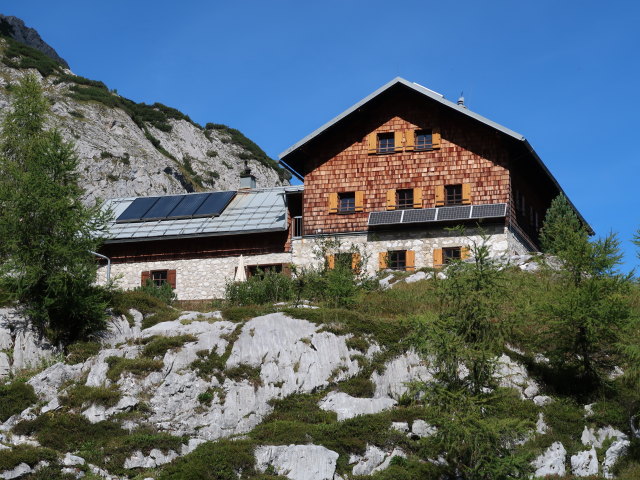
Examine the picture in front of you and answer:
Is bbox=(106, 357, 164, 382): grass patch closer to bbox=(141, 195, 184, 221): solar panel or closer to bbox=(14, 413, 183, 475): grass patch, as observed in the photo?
bbox=(14, 413, 183, 475): grass patch

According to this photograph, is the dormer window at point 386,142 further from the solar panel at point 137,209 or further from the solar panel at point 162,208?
the solar panel at point 137,209

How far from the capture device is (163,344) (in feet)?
86.1

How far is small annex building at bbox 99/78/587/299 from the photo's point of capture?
39.9m

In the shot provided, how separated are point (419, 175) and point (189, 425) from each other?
21.2m

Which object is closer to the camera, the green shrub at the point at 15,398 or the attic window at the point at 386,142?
the green shrub at the point at 15,398

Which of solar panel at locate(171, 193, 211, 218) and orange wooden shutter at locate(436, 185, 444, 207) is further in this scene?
solar panel at locate(171, 193, 211, 218)

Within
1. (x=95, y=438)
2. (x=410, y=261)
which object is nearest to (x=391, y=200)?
(x=410, y=261)

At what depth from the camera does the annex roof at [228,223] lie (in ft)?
139

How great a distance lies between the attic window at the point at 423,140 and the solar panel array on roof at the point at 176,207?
10.6m

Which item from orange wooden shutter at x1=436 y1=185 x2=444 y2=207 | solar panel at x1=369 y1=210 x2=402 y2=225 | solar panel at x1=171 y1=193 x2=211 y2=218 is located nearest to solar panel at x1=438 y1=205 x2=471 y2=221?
orange wooden shutter at x1=436 y1=185 x2=444 y2=207

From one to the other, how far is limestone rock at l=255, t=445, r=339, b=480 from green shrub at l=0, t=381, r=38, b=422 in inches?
278

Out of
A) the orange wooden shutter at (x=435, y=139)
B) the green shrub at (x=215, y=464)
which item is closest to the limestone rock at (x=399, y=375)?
the green shrub at (x=215, y=464)

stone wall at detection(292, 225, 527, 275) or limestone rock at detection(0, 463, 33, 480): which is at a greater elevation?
stone wall at detection(292, 225, 527, 275)

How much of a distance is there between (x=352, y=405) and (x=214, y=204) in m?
23.5
